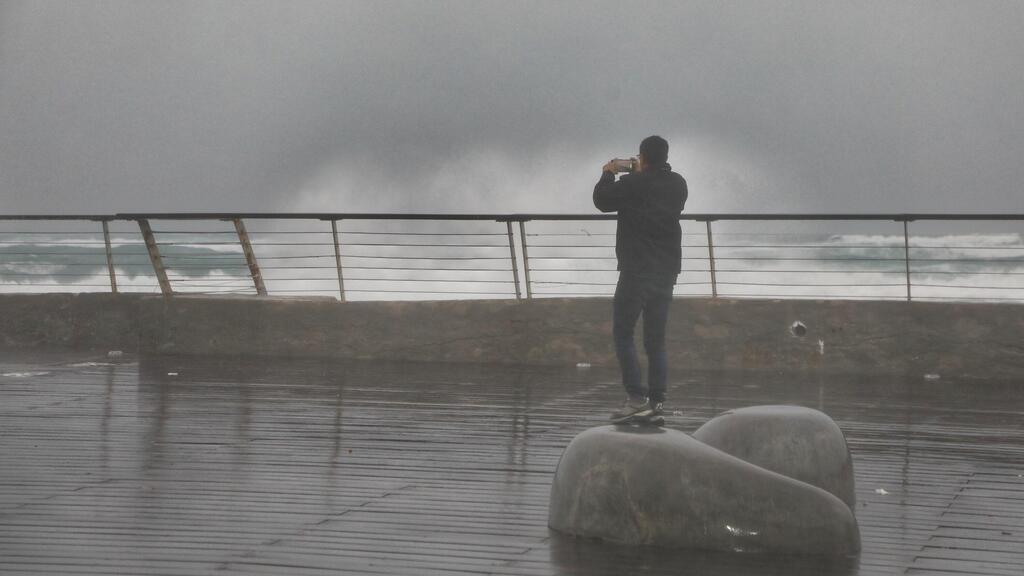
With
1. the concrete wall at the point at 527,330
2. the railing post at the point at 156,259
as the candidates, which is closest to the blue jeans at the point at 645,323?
the concrete wall at the point at 527,330

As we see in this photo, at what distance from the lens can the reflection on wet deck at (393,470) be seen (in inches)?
147

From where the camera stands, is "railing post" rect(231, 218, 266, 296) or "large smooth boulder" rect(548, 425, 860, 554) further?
"railing post" rect(231, 218, 266, 296)

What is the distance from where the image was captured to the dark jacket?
6445mm

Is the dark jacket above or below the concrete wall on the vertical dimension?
above

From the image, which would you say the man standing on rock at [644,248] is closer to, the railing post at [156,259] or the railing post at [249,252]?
the railing post at [249,252]

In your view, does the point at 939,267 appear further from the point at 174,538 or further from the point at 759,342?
the point at 174,538

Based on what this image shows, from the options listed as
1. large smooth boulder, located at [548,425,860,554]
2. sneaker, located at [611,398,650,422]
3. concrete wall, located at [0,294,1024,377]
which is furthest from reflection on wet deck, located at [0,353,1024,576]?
concrete wall, located at [0,294,1024,377]

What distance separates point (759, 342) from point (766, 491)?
21.1ft

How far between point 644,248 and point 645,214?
198mm

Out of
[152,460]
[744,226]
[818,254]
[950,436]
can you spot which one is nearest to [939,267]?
[818,254]

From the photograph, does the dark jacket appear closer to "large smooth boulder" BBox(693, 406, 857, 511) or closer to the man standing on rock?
the man standing on rock

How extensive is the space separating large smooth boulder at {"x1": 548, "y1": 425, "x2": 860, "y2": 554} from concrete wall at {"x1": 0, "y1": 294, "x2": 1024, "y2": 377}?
621 centimetres

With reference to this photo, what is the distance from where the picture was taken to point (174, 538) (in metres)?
3.88

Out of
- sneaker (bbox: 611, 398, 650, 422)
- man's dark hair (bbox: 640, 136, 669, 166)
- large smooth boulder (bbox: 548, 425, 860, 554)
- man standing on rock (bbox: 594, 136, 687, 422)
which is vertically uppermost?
man's dark hair (bbox: 640, 136, 669, 166)
